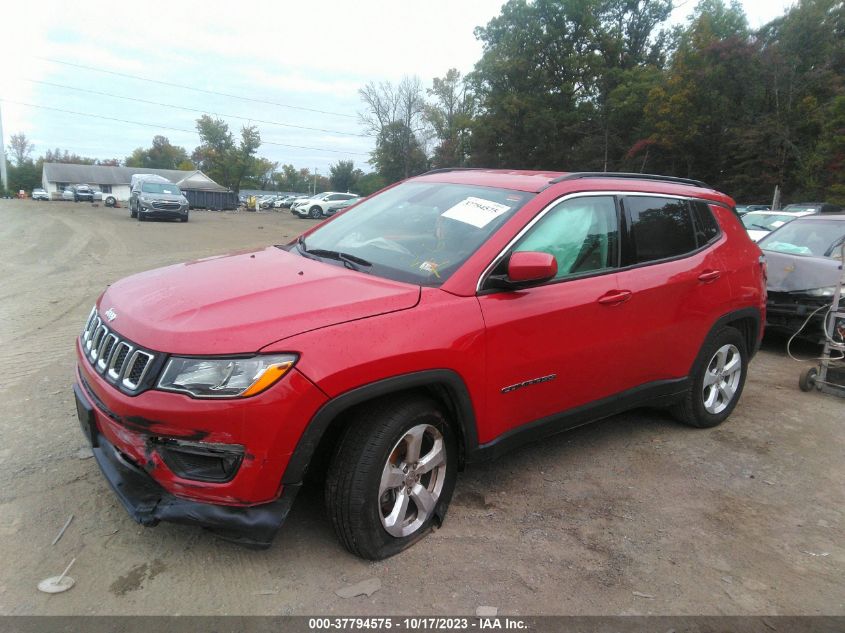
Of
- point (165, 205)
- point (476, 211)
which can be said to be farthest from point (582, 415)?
point (165, 205)

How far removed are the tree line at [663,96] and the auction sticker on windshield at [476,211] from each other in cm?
3119

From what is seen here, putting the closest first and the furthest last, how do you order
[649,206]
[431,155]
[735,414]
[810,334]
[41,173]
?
[649,206] < [735,414] < [810,334] < [431,155] < [41,173]

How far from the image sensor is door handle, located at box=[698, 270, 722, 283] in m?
4.11

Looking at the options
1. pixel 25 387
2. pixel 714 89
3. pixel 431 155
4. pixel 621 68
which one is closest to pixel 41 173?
pixel 431 155

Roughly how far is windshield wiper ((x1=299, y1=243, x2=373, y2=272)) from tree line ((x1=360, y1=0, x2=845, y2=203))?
104 feet

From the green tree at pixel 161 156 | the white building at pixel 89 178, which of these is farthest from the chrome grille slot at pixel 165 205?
the green tree at pixel 161 156

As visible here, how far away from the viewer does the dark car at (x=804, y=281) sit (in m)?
6.43

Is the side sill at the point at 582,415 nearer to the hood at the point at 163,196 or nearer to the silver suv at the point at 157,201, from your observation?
the silver suv at the point at 157,201

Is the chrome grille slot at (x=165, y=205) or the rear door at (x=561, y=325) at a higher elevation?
the rear door at (x=561, y=325)

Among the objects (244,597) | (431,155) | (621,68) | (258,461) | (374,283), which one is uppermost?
(621,68)

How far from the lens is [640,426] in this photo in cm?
457

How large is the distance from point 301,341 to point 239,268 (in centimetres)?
106

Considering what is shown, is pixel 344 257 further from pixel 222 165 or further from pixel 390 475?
pixel 222 165

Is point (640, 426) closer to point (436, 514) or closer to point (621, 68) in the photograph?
point (436, 514)
